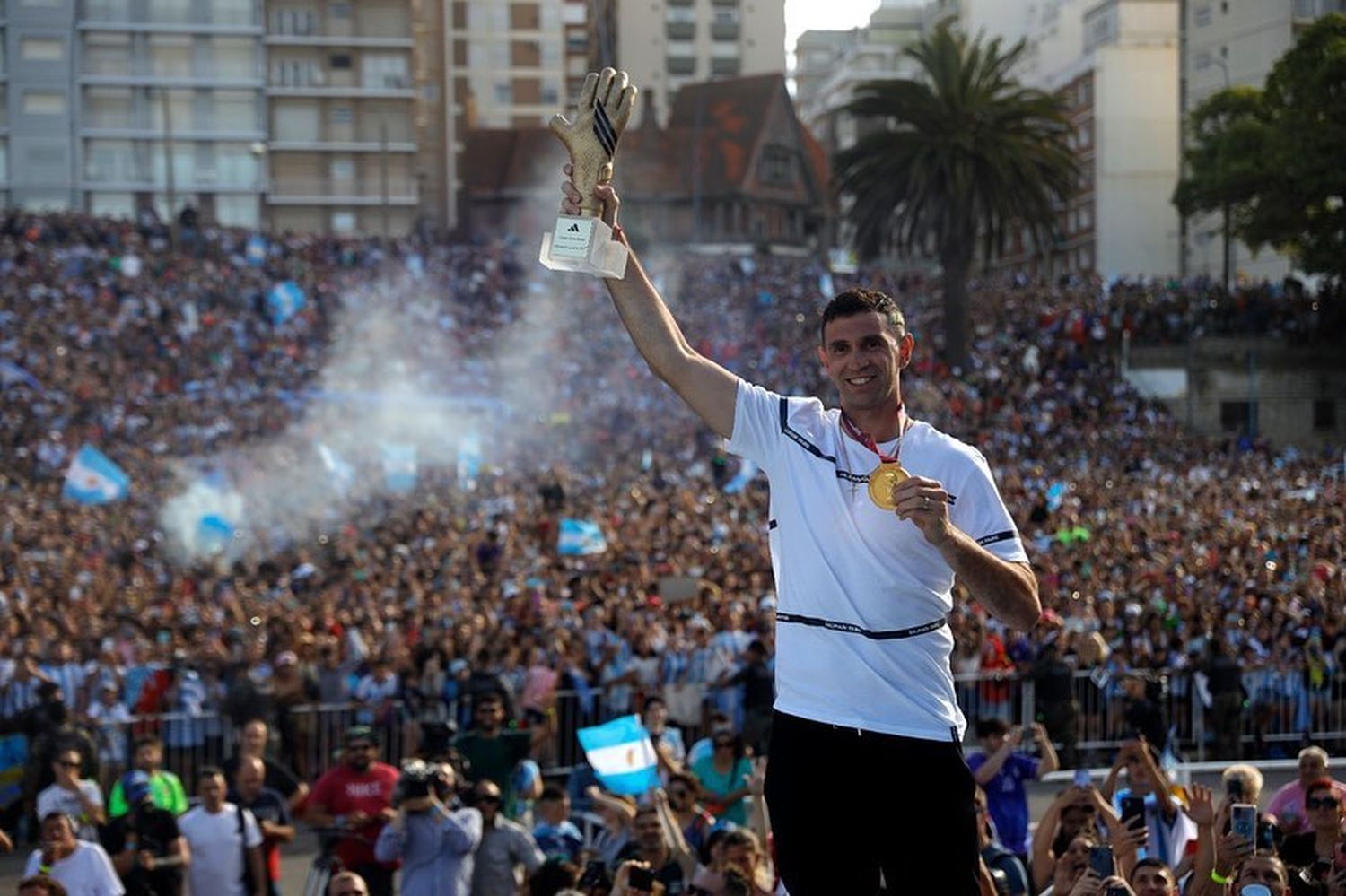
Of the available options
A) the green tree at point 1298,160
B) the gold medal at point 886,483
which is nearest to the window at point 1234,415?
the green tree at point 1298,160

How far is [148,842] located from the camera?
11.0m

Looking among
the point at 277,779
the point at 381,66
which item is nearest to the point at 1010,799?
the point at 277,779

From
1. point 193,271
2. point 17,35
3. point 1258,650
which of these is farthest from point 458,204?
point 1258,650

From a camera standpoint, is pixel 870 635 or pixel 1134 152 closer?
pixel 870 635

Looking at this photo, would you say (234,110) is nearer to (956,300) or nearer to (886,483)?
(956,300)

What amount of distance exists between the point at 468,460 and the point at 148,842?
69.7 ft

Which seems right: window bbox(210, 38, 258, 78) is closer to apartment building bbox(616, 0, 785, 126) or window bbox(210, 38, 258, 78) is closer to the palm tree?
apartment building bbox(616, 0, 785, 126)

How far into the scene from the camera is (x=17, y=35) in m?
80.7

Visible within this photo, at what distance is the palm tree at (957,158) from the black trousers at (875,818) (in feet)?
130

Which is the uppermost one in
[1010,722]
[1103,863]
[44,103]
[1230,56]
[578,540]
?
[44,103]

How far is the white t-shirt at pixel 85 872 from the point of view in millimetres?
10102

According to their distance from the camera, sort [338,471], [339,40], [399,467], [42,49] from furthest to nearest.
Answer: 1. [339,40]
2. [42,49]
3. [338,471]
4. [399,467]

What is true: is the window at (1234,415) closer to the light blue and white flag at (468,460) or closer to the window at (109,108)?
the light blue and white flag at (468,460)

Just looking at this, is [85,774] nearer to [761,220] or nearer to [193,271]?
[193,271]
